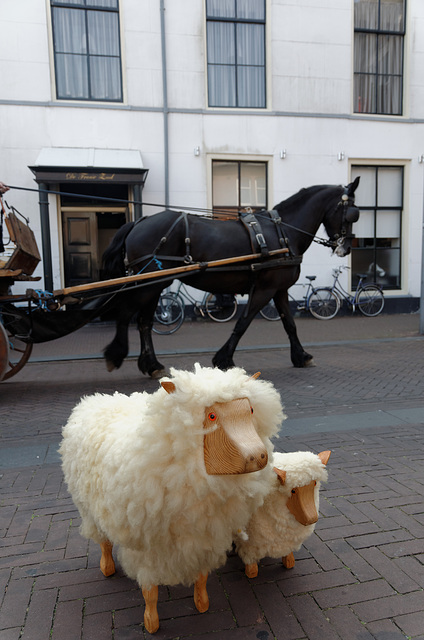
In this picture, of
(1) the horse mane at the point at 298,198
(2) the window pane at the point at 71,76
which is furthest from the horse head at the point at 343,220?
(2) the window pane at the point at 71,76

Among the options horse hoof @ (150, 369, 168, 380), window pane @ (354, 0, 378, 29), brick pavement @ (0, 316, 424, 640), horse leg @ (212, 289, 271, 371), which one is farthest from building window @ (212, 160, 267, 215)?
brick pavement @ (0, 316, 424, 640)

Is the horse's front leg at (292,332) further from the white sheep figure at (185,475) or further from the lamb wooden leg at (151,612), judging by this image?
the lamb wooden leg at (151,612)

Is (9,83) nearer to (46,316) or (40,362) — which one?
(40,362)

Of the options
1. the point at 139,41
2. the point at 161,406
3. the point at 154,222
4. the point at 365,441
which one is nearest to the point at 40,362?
the point at 154,222

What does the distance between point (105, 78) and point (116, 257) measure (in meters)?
6.92

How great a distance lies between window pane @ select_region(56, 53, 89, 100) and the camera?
33.8ft

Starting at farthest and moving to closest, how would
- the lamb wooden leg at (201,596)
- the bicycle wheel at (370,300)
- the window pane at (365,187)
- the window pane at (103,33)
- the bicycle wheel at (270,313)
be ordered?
the window pane at (365,187), the bicycle wheel at (370,300), the bicycle wheel at (270,313), the window pane at (103,33), the lamb wooden leg at (201,596)

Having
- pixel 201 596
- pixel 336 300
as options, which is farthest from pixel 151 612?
pixel 336 300

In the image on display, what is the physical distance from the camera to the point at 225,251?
18.3 feet

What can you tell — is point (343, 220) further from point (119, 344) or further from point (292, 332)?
point (119, 344)

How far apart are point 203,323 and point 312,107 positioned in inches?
243

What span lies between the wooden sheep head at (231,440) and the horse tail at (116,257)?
4475mm

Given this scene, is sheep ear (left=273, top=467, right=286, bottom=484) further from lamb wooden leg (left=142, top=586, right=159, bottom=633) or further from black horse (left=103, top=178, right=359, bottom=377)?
black horse (left=103, top=178, right=359, bottom=377)

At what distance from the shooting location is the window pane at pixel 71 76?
10289 millimetres
